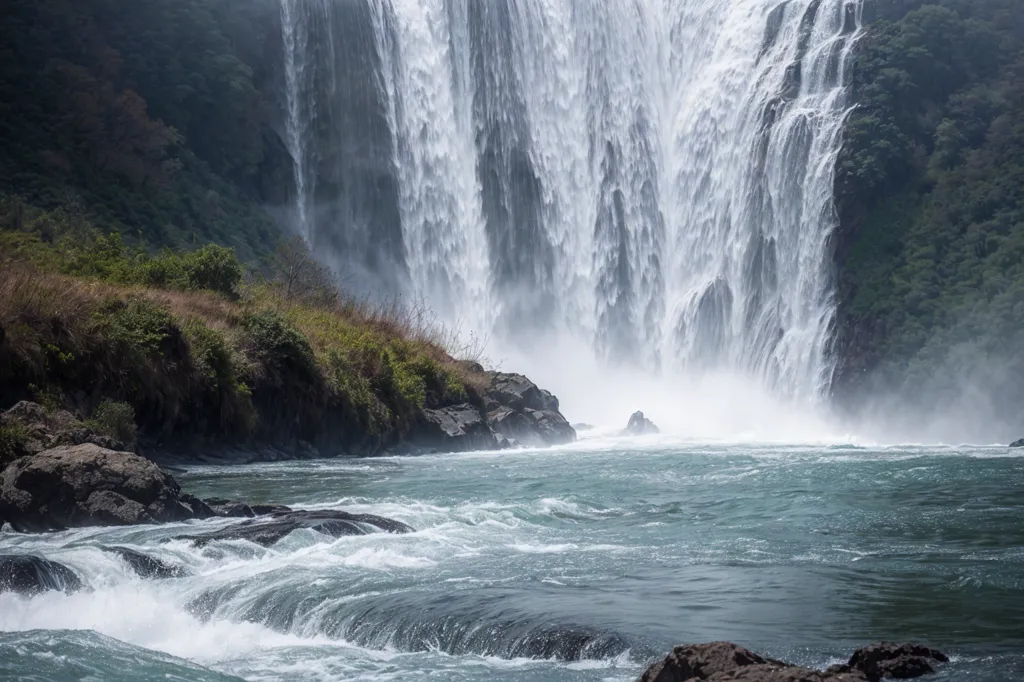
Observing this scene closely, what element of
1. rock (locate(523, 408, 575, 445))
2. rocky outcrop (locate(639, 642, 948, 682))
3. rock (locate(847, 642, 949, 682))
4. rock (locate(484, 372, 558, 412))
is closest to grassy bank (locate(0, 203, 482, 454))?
rock (locate(484, 372, 558, 412))

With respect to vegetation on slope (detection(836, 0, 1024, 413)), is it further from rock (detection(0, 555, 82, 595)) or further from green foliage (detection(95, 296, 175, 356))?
rock (detection(0, 555, 82, 595))

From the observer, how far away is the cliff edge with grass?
22.9m

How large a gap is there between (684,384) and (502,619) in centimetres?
4008

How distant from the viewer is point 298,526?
51.5 feet

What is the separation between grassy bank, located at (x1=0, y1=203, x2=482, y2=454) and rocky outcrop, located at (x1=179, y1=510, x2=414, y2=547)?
7.00 m

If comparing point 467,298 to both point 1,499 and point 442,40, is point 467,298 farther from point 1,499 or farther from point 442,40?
point 1,499

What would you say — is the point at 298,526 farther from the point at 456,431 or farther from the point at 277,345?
the point at 456,431

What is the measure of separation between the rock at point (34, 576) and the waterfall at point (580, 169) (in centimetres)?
3745

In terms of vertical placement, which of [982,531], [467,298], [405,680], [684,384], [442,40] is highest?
[442,40]

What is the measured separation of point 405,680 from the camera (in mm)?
10117

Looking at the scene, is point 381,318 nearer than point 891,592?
No

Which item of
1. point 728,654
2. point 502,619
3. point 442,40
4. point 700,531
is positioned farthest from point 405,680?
point 442,40

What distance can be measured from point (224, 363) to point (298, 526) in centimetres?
1226

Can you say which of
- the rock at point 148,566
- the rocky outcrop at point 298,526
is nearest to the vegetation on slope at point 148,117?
the rocky outcrop at point 298,526
